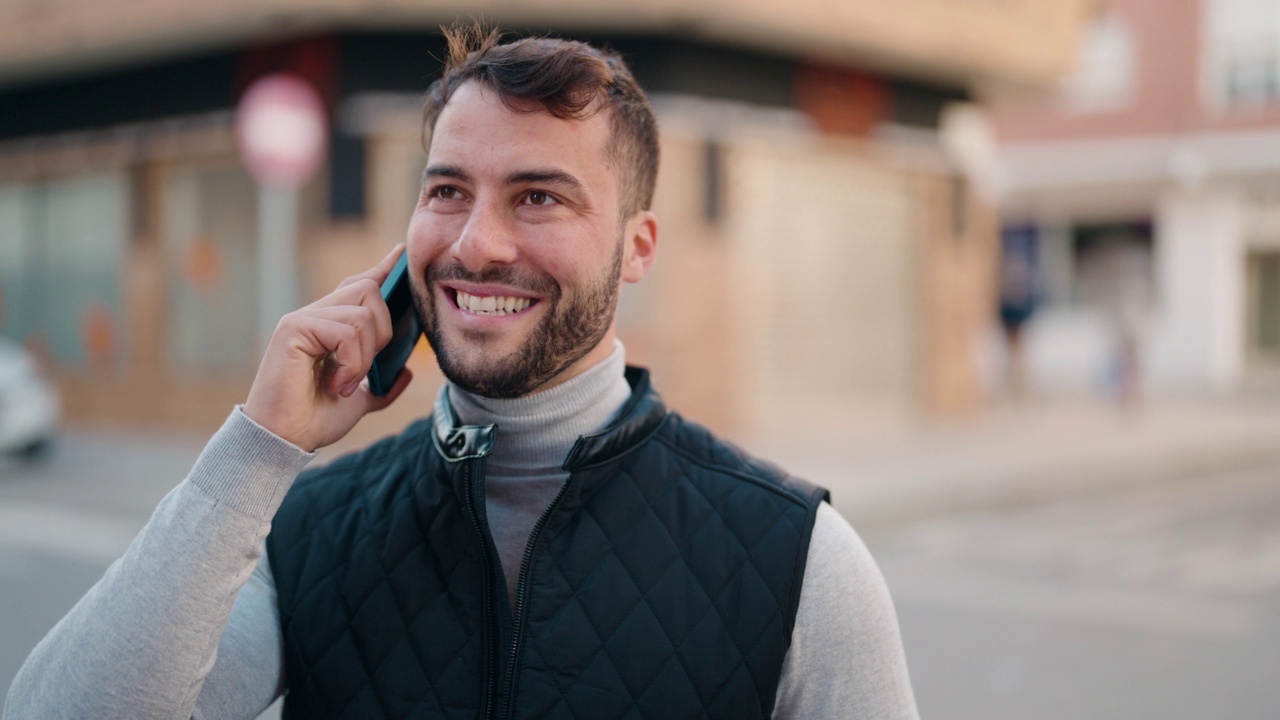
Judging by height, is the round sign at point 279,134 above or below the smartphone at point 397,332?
above

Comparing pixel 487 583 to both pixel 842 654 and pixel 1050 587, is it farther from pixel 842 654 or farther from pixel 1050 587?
pixel 1050 587

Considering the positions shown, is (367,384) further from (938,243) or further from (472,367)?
(938,243)

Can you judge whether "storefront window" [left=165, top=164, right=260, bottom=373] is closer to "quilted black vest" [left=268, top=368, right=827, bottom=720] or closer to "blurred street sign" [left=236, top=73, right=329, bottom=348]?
"blurred street sign" [left=236, top=73, right=329, bottom=348]

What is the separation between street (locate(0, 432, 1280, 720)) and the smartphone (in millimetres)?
3351

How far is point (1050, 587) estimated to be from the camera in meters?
6.61

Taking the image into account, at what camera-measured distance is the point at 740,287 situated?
40.3 feet

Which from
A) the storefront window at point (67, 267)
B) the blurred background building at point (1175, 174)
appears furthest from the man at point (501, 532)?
the blurred background building at point (1175, 174)

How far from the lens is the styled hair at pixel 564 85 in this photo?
1566 mm

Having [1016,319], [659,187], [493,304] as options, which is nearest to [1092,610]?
[493,304]

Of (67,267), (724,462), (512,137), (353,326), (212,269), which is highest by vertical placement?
(67,267)

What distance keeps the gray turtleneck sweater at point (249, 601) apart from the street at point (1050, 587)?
10.5 feet

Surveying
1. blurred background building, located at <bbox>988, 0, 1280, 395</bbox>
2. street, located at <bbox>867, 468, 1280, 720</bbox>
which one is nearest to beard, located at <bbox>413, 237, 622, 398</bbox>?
street, located at <bbox>867, 468, 1280, 720</bbox>

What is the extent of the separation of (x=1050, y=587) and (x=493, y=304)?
5.71 metres

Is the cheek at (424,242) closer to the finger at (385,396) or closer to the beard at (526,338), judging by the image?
the beard at (526,338)
